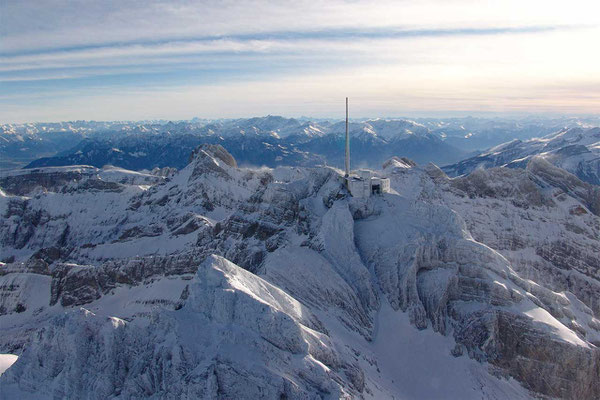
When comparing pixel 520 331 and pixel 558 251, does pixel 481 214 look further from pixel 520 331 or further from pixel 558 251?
pixel 520 331

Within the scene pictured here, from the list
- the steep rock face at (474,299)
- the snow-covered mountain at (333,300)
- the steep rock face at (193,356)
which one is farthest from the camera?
the steep rock face at (474,299)

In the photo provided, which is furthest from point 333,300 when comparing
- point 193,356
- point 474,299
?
point 193,356

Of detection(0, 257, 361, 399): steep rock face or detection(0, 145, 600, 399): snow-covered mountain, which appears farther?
detection(0, 145, 600, 399): snow-covered mountain

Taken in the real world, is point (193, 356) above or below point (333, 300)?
above

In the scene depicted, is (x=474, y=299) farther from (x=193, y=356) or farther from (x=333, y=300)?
(x=193, y=356)

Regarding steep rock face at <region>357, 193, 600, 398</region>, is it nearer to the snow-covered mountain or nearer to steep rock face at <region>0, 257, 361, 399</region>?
the snow-covered mountain

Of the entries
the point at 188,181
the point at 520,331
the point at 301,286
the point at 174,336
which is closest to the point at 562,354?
the point at 520,331

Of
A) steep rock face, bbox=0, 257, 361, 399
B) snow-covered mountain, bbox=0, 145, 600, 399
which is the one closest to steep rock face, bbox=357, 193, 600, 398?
snow-covered mountain, bbox=0, 145, 600, 399

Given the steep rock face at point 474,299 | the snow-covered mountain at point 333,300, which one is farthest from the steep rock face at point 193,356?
the steep rock face at point 474,299

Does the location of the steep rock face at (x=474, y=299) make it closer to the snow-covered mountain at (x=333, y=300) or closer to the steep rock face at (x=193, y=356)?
the snow-covered mountain at (x=333, y=300)
